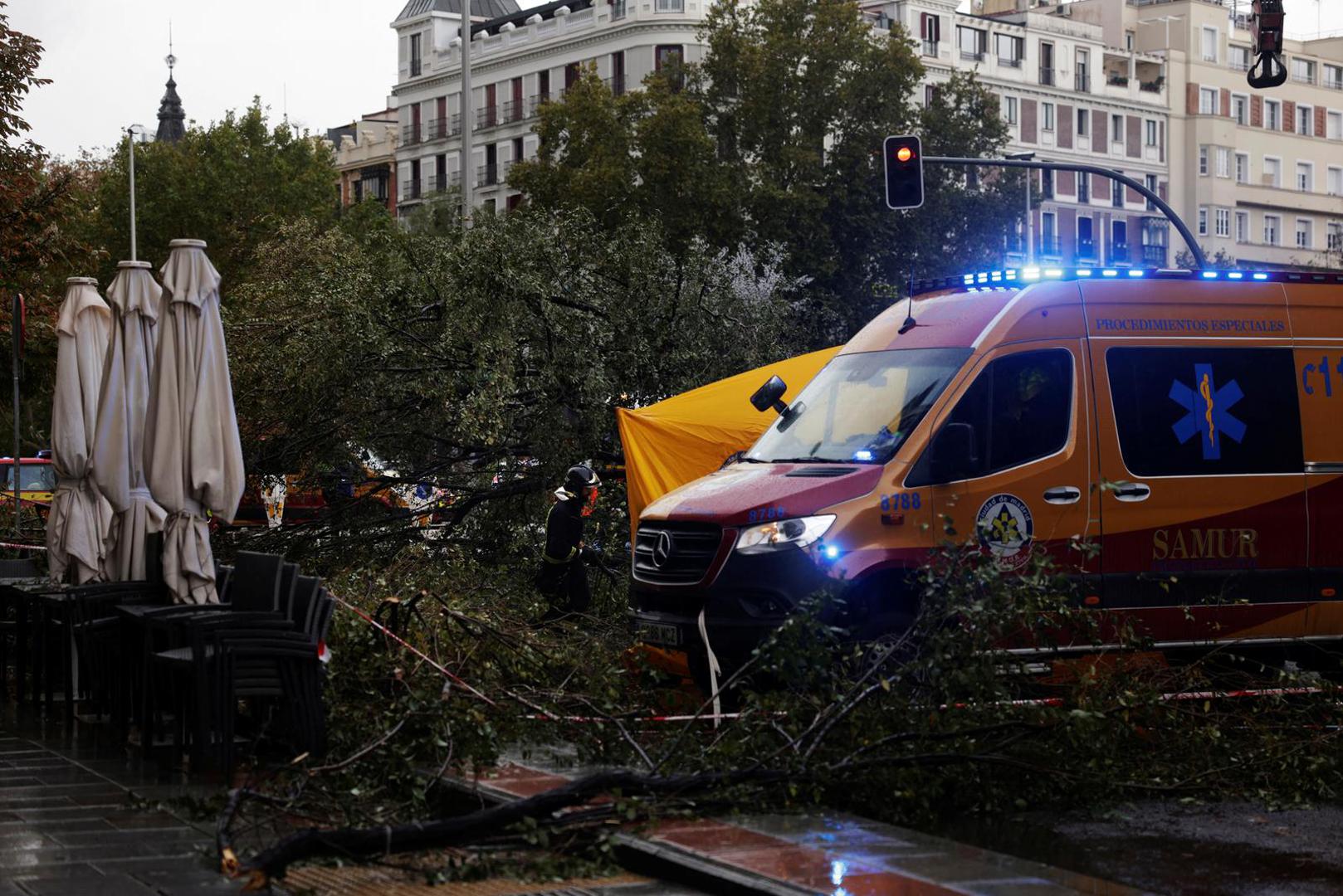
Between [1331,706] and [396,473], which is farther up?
[396,473]

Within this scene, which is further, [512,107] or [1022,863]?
[512,107]

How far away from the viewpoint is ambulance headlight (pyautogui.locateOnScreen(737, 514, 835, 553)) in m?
11.5

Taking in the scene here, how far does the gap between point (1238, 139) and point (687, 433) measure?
91.3 metres

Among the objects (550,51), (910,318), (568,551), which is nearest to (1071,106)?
(550,51)

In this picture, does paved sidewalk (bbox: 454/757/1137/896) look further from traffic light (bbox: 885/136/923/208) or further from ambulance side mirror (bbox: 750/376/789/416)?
traffic light (bbox: 885/136/923/208)

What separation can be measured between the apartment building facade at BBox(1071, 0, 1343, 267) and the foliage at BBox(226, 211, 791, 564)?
3210 inches

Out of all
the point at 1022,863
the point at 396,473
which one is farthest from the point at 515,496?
the point at 1022,863

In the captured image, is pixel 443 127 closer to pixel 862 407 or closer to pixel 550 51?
pixel 550 51

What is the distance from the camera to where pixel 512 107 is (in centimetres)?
8975

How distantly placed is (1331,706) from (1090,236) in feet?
282

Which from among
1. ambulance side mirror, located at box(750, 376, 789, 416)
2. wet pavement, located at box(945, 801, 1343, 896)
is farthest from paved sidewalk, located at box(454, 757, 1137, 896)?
ambulance side mirror, located at box(750, 376, 789, 416)

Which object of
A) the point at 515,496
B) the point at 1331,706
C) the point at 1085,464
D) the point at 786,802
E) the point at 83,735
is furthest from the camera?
the point at 515,496

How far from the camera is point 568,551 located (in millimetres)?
15703

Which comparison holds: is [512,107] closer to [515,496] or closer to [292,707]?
[515,496]
